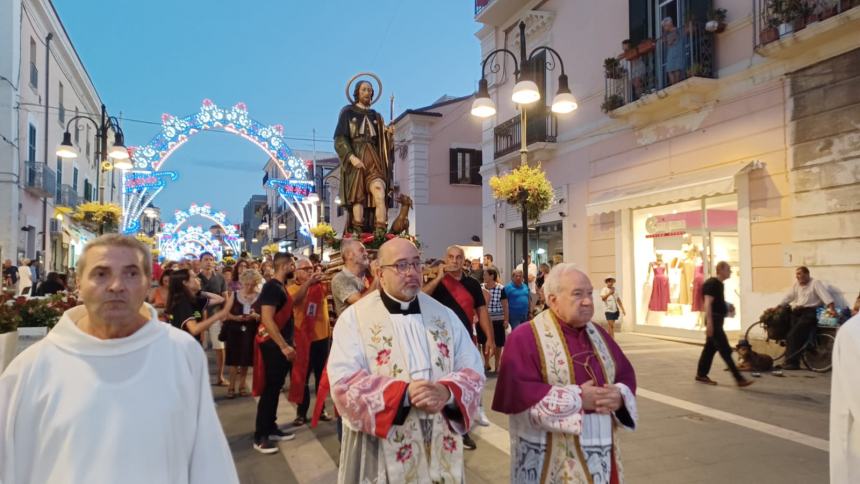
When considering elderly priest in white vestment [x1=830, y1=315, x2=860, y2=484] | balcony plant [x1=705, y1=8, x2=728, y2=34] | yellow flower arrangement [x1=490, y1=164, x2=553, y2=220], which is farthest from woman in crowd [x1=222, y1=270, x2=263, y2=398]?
balcony plant [x1=705, y1=8, x2=728, y2=34]

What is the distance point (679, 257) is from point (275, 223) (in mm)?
56844

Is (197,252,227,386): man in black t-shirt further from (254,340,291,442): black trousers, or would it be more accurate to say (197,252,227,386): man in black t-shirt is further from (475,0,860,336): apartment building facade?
(475,0,860,336): apartment building facade

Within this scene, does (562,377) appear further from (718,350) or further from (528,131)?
(528,131)

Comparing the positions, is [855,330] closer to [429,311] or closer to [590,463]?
[590,463]

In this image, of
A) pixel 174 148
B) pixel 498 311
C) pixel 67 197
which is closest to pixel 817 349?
pixel 498 311

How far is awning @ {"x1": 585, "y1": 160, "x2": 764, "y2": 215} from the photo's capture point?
36.0 ft

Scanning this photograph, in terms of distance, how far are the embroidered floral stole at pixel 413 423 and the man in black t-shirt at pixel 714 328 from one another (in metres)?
6.43

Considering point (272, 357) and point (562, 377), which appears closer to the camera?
point (562, 377)

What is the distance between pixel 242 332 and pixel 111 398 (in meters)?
6.44

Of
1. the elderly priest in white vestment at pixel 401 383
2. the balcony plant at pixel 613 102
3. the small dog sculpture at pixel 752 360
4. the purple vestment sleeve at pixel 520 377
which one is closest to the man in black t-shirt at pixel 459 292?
the purple vestment sleeve at pixel 520 377

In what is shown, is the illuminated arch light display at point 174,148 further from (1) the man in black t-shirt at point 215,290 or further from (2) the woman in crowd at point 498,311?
(2) the woman in crowd at point 498,311

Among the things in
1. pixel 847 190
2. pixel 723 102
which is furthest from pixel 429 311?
pixel 723 102

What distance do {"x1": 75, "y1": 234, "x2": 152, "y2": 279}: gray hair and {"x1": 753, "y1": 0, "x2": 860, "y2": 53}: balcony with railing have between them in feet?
32.9

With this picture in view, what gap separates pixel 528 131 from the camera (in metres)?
17.2
